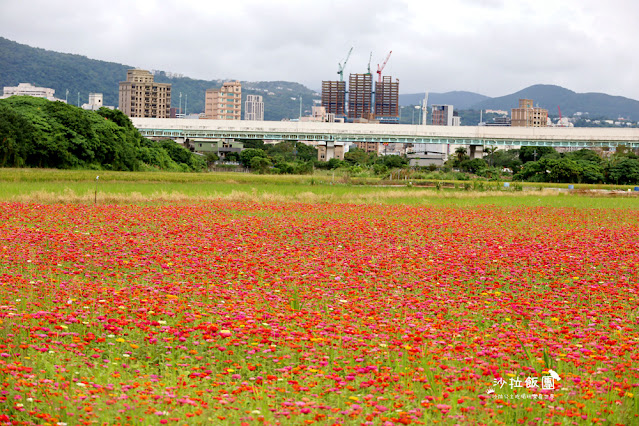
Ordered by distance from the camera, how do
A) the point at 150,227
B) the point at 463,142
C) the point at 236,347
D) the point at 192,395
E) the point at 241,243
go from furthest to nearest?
the point at 463,142 → the point at 150,227 → the point at 241,243 → the point at 236,347 → the point at 192,395

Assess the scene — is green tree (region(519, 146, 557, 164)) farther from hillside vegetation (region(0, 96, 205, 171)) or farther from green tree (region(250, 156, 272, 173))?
hillside vegetation (region(0, 96, 205, 171))

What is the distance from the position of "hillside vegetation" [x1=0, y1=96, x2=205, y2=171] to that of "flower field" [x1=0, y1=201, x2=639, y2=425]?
3441 centimetres

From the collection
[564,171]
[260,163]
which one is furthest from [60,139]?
[564,171]

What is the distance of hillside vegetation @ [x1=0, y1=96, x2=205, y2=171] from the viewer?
151 feet

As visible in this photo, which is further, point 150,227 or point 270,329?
point 150,227

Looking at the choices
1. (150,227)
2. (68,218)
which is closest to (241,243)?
(150,227)

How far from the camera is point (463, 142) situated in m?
102

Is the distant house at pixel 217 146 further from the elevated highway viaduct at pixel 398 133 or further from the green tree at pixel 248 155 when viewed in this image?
the green tree at pixel 248 155

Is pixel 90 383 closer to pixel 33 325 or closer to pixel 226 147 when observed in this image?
pixel 33 325

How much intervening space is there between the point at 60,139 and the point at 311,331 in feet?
153

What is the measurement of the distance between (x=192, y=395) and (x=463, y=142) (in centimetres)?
10012

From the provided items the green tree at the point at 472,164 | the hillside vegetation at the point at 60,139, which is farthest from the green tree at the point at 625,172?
the hillside vegetation at the point at 60,139

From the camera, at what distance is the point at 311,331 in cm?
716

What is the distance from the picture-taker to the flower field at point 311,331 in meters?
5.14
